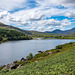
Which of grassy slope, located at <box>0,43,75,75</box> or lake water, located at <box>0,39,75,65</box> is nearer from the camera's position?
grassy slope, located at <box>0,43,75,75</box>

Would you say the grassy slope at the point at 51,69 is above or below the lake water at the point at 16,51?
above

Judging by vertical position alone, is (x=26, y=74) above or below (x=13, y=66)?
above

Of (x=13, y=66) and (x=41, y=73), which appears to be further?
(x=13, y=66)

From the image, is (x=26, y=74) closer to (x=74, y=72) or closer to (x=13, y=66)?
(x=74, y=72)

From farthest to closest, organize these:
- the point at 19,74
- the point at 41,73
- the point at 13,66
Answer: the point at 13,66 → the point at 19,74 → the point at 41,73

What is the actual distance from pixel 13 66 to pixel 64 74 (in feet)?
104

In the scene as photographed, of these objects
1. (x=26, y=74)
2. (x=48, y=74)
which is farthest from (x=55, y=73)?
(x=26, y=74)

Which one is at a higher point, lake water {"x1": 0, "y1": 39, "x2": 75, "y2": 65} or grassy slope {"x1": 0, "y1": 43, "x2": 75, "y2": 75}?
grassy slope {"x1": 0, "y1": 43, "x2": 75, "y2": 75}

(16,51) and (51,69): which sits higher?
(51,69)

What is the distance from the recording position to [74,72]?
1712cm

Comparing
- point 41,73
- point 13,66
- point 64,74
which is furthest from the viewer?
point 13,66

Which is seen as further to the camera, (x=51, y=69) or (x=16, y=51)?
(x=16, y=51)

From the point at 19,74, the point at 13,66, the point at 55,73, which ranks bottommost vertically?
the point at 13,66

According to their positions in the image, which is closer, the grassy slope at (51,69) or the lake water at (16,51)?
the grassy slope at (51,69)
